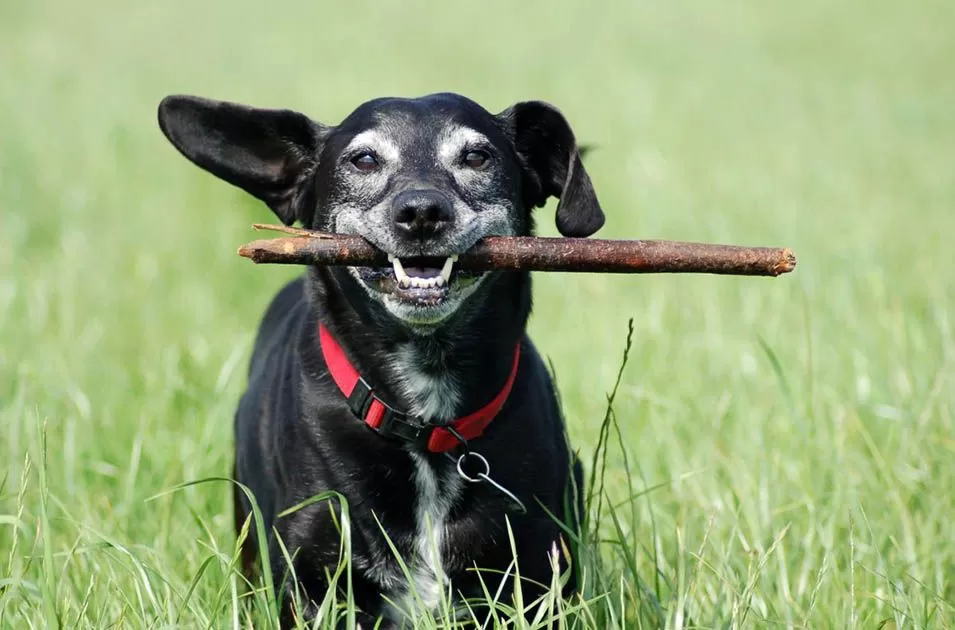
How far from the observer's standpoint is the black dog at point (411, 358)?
3334 millimetres

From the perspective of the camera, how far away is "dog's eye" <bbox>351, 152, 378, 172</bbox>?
368 centimetres

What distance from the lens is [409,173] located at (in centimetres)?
359

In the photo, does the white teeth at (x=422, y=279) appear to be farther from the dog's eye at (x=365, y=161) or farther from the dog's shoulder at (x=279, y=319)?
Answer: the dog's shoulder at (x=279, y=319)

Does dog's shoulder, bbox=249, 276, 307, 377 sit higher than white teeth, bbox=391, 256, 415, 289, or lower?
lower

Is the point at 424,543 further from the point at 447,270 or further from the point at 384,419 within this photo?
the point at 447,270


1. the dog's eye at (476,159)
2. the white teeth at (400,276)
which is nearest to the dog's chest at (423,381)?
the white teeth at (400,276)

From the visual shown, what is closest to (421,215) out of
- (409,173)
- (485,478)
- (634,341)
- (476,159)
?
(409,173)

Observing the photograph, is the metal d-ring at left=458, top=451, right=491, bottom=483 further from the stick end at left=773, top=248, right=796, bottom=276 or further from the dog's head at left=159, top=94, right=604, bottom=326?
the stick end at left=773, top=248, right=796, bottom=276

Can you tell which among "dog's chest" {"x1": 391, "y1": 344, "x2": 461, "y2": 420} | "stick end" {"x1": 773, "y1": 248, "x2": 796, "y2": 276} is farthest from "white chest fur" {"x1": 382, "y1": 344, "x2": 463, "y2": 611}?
"stick end" {"x1": 773, "y1": 248, "x2": 796, "y2": 276}

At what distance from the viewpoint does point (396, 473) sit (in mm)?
3410

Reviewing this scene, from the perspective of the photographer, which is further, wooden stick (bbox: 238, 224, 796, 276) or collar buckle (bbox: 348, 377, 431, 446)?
collar buckle (bbox: 348, 377, 431, 446)

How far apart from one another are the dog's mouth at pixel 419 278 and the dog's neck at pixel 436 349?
0.48 feet

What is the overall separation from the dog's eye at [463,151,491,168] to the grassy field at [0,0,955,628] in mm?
897

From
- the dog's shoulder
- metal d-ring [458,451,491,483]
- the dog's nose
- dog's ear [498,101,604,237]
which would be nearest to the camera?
the dog's nose
